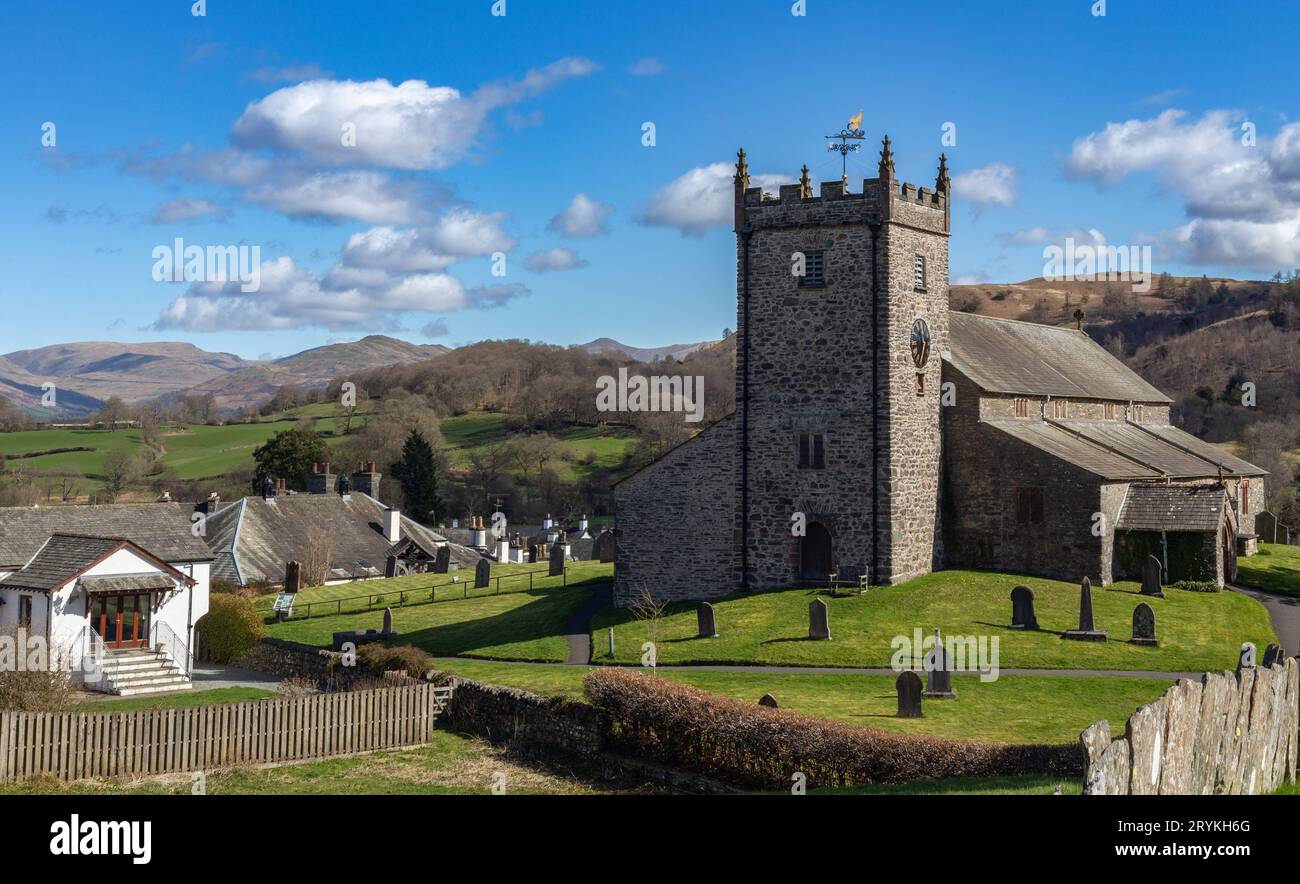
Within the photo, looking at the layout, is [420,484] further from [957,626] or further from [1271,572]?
[1271,572]

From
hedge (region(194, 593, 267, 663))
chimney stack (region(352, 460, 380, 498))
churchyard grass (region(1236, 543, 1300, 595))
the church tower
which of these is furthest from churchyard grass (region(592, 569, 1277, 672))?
chimney stack (region(352, 460, 380, 498))

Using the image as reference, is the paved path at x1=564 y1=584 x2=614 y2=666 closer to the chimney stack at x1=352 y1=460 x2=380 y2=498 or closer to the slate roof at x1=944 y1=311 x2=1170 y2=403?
the slate roof at x1=944 y1=311 x2=1170 y2=403

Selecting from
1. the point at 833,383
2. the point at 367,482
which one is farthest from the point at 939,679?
the point at 367,482

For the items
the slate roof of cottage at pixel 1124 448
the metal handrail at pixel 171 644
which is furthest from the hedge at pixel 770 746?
the slate roof of cottage at pixel 1124 448

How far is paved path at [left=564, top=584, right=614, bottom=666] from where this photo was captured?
3394 cm

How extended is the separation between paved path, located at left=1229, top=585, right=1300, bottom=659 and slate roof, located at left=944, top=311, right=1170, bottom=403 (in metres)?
10.3

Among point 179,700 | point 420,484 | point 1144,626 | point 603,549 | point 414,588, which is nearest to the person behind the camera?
point 1144,626

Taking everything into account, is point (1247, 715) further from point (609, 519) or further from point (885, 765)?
point (609, 519)

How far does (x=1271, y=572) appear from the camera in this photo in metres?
42.0

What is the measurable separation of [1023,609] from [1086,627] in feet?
6.34

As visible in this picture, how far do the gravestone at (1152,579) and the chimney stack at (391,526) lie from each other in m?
36.5

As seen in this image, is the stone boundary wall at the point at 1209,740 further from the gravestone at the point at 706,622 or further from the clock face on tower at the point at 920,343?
the clock face on tower at the point at 920,343

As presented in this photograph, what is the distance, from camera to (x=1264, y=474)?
178 ft

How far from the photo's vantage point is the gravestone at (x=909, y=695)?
78.7 ft
